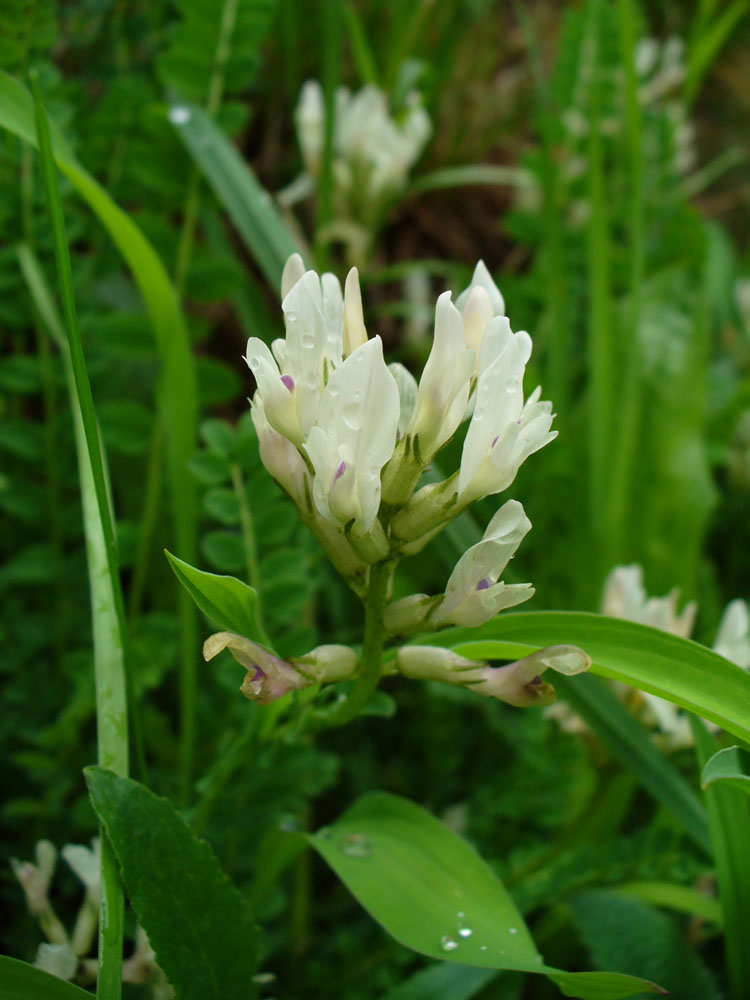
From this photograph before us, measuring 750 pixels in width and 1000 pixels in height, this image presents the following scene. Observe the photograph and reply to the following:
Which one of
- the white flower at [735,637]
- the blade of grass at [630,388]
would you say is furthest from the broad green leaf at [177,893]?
the blade of grass at [630,388]

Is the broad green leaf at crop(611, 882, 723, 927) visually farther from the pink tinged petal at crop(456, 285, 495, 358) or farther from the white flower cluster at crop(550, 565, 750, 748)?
the pink tinged petal at crop(456, 285, 495, 358)

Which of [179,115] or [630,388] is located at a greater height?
[179,115]

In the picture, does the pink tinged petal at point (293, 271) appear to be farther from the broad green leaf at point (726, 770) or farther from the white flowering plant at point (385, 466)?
the broad green leaf at point (726, 770)

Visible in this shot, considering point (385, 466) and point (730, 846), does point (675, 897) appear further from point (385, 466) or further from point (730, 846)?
point (385, 466)

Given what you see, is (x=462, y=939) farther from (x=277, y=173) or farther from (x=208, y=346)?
(x=277, y=173)

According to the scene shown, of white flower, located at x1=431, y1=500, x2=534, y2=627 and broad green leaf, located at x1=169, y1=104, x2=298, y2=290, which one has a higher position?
broad green leaf, located at x1=169, y1=104, x2=298, y2=290

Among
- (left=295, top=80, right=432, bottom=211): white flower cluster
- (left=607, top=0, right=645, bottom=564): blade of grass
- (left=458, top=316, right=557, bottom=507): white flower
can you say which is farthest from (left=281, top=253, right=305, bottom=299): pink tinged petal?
(left=295, top=80, right=432, bottom=211): white flower cluster

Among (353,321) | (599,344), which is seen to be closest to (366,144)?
(599,344)
